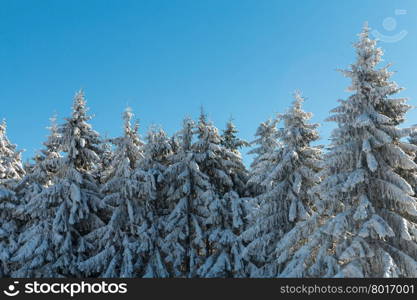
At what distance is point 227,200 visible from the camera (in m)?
22.7

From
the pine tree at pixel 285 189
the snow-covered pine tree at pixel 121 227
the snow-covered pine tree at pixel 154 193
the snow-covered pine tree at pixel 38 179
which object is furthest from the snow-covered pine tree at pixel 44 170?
the pine tree at pixel 285 189

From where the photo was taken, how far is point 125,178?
76.5ft

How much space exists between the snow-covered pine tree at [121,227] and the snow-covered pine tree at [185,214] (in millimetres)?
1767

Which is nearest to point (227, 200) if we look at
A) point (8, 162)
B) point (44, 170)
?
point (44, 170)

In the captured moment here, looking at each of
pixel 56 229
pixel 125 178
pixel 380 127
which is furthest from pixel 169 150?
pixel 380 127

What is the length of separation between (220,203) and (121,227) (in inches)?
254

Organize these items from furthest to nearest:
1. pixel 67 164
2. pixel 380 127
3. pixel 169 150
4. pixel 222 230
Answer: pixel 169 150, pixel 67 164, pixel 222 230, pixel 380 127

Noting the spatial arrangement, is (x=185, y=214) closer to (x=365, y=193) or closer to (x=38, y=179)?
(x=38, y=179)

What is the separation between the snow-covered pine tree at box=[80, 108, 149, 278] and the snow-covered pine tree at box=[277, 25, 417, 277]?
1002 centimetres

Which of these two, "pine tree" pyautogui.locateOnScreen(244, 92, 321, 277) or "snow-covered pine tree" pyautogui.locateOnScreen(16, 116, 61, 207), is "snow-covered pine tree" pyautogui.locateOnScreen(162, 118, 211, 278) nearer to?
"pine tree" pyautogui.locateOnScreen(244, 92, 321, 277)

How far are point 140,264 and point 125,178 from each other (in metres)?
5.23

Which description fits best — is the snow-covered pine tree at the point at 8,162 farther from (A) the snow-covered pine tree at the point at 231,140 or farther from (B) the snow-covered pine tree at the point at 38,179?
(A) the snow-covered pine tree at the point at 231,140

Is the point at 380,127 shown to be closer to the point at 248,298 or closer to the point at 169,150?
the point at 248,298

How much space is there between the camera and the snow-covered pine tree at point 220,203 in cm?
2103
